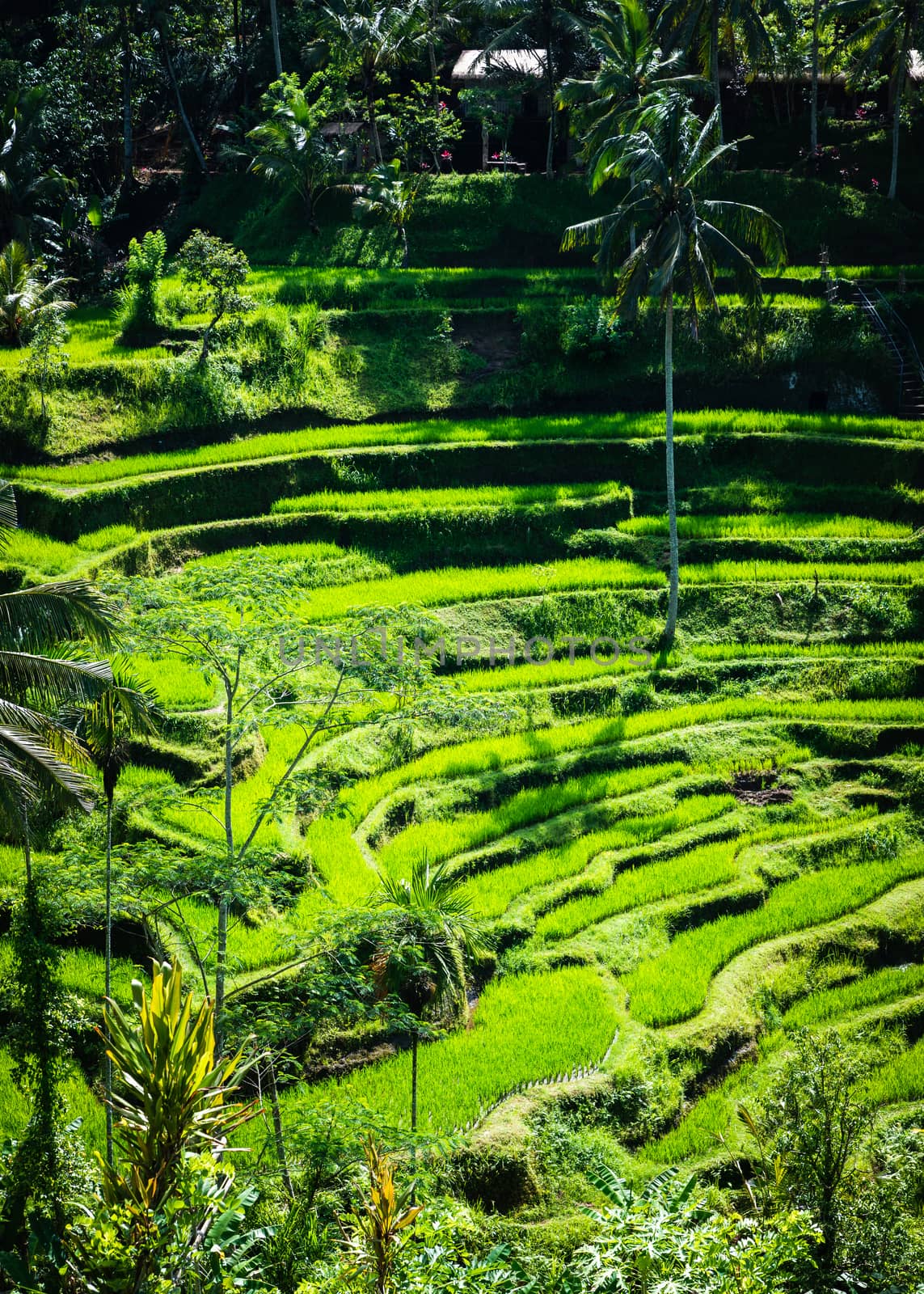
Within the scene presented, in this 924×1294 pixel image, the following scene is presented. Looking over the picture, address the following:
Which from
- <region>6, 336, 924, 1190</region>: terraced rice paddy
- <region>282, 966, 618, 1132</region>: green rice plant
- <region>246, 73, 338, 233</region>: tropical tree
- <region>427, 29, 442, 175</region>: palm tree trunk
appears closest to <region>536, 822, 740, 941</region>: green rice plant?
<region>6, 336, 924, 1190</region>: terraced rice paddy

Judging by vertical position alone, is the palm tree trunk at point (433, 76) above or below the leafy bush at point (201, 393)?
above

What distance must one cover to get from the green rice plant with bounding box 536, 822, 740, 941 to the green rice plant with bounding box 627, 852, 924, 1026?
1.89 ft

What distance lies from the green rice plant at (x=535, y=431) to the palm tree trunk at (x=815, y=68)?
973 cm

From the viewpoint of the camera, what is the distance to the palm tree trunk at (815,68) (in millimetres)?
28141

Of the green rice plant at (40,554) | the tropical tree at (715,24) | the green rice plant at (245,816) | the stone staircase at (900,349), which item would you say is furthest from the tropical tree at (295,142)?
the green rice plant at (245,816)

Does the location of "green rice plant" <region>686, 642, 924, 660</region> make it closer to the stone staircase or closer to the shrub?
the stone staircase

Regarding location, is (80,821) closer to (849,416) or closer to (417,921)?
(417,921)

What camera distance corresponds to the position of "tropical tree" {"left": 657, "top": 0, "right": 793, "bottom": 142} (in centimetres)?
2670

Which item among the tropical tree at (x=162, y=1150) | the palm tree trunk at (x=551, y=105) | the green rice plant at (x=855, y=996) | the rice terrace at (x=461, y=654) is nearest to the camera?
the tropical tree at (x=162, y=1150)

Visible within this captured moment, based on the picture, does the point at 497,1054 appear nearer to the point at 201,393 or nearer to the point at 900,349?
the point at 201,393

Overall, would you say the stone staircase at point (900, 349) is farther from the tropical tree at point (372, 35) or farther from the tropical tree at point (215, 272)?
the tropical tree at point (215, 272)

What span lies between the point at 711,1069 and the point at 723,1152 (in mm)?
1280

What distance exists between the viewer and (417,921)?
33.1 feet

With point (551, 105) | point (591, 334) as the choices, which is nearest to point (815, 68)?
point (551, 105)
